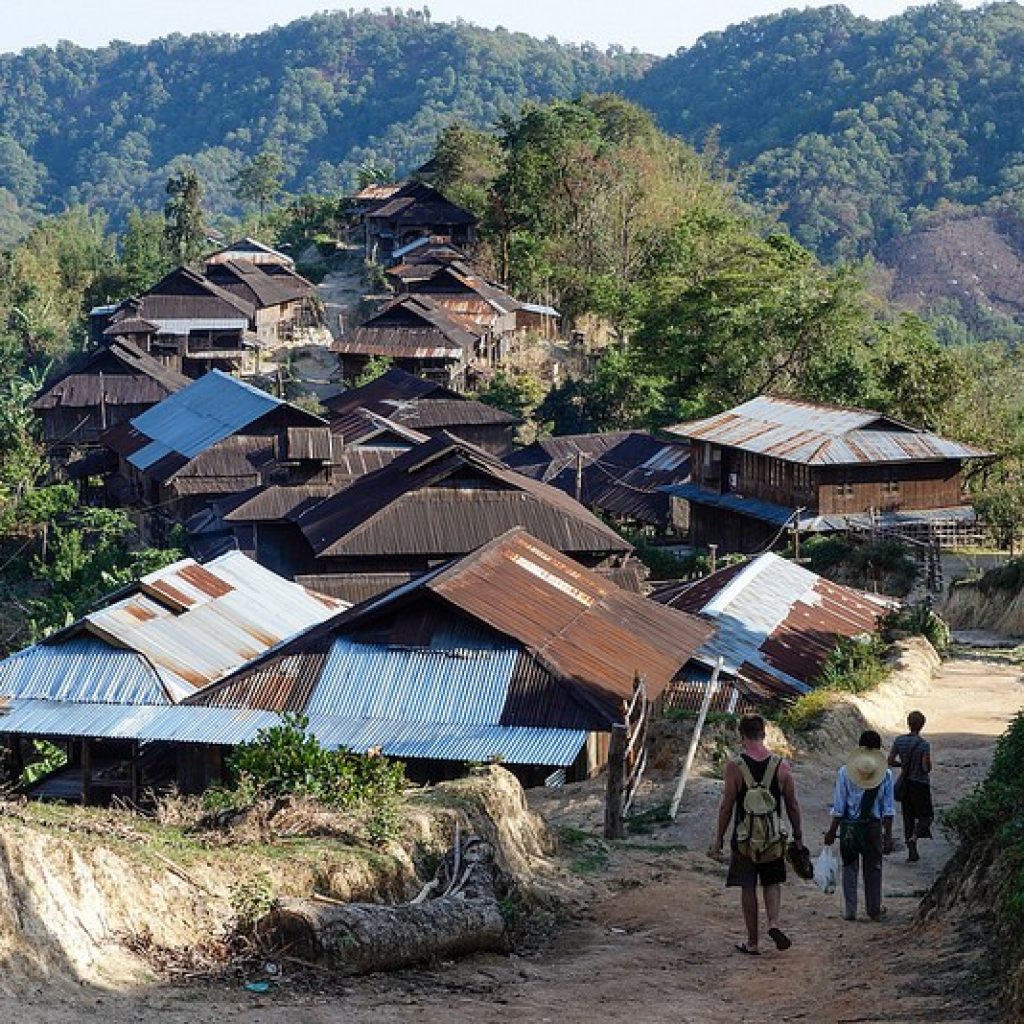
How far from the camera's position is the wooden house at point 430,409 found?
2035 inches

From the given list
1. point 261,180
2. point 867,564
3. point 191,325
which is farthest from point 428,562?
point 261,180

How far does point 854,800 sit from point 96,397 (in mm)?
47849

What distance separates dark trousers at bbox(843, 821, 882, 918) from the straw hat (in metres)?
0.31

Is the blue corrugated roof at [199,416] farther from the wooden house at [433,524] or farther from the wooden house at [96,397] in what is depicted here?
the wooden house at [433,524]

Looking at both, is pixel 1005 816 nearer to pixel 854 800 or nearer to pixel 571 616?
pixel 854 800

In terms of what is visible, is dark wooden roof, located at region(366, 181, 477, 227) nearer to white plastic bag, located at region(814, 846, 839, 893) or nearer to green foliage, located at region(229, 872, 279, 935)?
white plastic bag, located at region(814, 846, 839, 893)

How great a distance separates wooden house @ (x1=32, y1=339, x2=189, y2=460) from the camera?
56.2 metres

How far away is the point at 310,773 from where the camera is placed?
12.2 metres

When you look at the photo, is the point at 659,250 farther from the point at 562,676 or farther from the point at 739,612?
the point at 562,676

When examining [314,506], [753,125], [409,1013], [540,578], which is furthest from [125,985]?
[753,125]

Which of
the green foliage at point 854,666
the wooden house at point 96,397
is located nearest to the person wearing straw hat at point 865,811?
the green foliage at point 854,666

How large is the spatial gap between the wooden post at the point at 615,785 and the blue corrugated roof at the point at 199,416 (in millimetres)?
28595

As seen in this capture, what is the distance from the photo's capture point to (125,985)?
887cm

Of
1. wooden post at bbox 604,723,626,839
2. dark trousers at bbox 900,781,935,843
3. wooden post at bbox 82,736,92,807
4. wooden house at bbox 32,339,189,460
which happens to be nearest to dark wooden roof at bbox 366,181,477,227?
wooden house at bbox 32,339,189,460
